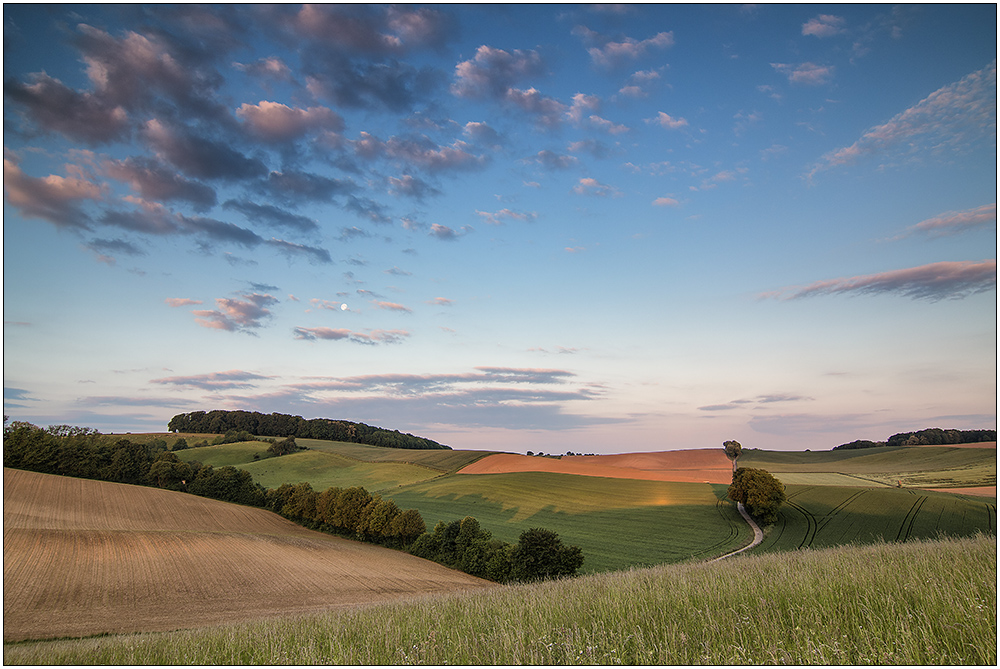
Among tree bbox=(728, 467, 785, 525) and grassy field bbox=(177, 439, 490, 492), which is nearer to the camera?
tree bbox=(728, 467, 785, 525)

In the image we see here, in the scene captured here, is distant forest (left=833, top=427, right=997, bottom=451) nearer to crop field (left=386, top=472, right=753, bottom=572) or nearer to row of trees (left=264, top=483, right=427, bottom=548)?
crop field (left=386, top=472, right=753, bottom=572)

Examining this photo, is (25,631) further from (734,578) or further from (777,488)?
(777,488)

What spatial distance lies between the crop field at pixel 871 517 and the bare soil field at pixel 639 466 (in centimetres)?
1842

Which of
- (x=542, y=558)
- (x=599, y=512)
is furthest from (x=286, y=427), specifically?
(x=542, y=558)

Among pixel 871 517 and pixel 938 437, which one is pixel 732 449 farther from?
pixel 938 437

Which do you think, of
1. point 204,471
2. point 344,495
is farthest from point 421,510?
point 204,471

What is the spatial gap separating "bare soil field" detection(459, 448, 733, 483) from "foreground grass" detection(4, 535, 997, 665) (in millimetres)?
78335

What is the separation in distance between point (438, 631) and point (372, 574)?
128 ft

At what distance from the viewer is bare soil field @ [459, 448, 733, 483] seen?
271 feet

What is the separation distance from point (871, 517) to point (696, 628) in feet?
205

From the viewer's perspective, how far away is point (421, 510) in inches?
2736

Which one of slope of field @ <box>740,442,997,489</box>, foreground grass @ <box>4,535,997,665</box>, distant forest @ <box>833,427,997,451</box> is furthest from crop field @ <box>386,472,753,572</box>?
distant forest @ <box>833,427,997,451</box>

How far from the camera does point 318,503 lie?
66.1 meters

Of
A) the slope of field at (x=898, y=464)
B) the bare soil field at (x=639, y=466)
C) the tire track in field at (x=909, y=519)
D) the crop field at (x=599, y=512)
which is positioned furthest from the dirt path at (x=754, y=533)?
the slope of field at (x=898, y=464)
